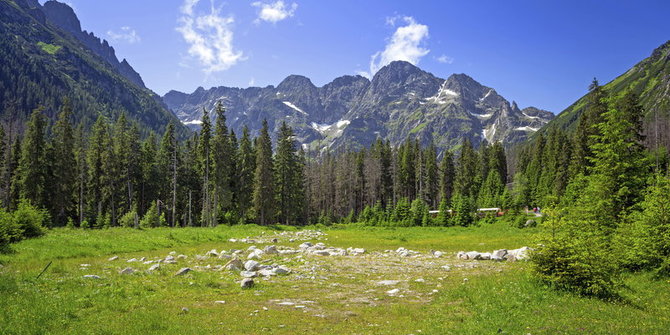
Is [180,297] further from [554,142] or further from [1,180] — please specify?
[554,142]

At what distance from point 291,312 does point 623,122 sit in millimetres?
27351

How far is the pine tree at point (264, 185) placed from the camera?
62031mm

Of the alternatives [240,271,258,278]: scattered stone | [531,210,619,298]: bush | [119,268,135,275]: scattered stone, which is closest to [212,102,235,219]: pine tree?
[119,268,135,275]: scattered stone

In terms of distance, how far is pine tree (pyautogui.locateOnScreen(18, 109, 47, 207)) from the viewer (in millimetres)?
53000

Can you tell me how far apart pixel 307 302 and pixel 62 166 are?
61977 mm

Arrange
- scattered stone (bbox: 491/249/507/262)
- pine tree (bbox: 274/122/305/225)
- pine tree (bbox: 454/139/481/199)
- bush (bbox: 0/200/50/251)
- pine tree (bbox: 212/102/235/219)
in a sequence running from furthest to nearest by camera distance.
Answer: pine tree (bbox: 454/139/481/199)
pine tree (bbox: 274/122/305/225)
pine tree (bbox: 212/102/235/219)
scattered stone (bbox: 491/249/507/262)
bush (bbox: 0/200/50/251)

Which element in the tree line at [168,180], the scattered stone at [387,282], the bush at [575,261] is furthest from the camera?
the tree line at [168,180]

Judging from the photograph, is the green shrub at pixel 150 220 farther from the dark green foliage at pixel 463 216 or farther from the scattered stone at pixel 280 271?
the dark green foliage at pixel 463 216

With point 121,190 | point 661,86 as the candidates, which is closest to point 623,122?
point 121,190

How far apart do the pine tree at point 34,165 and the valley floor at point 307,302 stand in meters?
42.2

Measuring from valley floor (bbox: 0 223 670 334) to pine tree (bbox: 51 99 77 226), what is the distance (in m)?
44.2

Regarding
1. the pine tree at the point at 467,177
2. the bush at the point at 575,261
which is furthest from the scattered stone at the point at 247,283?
the pine tree at the point at 467,177

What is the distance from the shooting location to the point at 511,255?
77.9 feet

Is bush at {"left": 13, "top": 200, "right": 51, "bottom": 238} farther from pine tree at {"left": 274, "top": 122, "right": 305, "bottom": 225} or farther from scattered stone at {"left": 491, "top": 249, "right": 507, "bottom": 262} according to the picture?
pine tree at {"left": 274, "top": 122, "right": 305, "bottom": 225}
